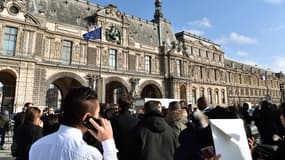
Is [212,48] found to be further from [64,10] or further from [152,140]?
[152,140]

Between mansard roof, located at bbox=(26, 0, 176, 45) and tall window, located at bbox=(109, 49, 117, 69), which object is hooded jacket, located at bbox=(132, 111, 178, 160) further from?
tall window, located at bbox=(109, 49, 117, 69)

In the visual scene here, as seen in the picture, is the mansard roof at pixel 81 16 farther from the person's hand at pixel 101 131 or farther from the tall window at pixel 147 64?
the person's hand at pixel 101 131

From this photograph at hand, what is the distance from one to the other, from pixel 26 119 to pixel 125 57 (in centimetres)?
2193

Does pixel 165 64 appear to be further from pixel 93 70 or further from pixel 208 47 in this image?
pixel 208 47

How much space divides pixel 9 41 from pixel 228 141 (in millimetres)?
20749

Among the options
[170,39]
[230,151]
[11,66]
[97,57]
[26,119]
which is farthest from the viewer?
[170,39]

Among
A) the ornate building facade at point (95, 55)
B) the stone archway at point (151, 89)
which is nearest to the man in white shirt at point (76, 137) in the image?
the ornate building facade at point (95, 55)

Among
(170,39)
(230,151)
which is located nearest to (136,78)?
(170,39)

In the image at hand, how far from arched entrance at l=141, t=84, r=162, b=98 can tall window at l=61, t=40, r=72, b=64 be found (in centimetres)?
1113

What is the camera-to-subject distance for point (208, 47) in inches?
1534

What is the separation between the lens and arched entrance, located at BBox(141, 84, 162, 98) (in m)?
28.2

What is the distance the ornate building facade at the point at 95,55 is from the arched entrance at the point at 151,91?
0.14 meters

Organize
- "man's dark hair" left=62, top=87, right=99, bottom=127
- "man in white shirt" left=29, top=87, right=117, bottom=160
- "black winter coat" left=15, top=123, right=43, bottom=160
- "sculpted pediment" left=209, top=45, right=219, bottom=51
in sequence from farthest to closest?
"sculpted pediment" left=209, top=45, right=219, bottom=51, "black winter coat" left=15, top=123, right=43, bottom=160, "man's dark hair" left=62, top=87, right=99, bottom=127, "man in white shirt" left=29, top=87, right=117, bottom=160

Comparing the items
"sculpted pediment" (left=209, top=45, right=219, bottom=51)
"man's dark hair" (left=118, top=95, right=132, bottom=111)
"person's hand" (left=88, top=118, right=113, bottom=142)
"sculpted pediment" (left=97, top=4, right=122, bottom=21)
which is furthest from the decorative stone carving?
"person's hand" (left=88, top=118, right=113, bottom=142)
